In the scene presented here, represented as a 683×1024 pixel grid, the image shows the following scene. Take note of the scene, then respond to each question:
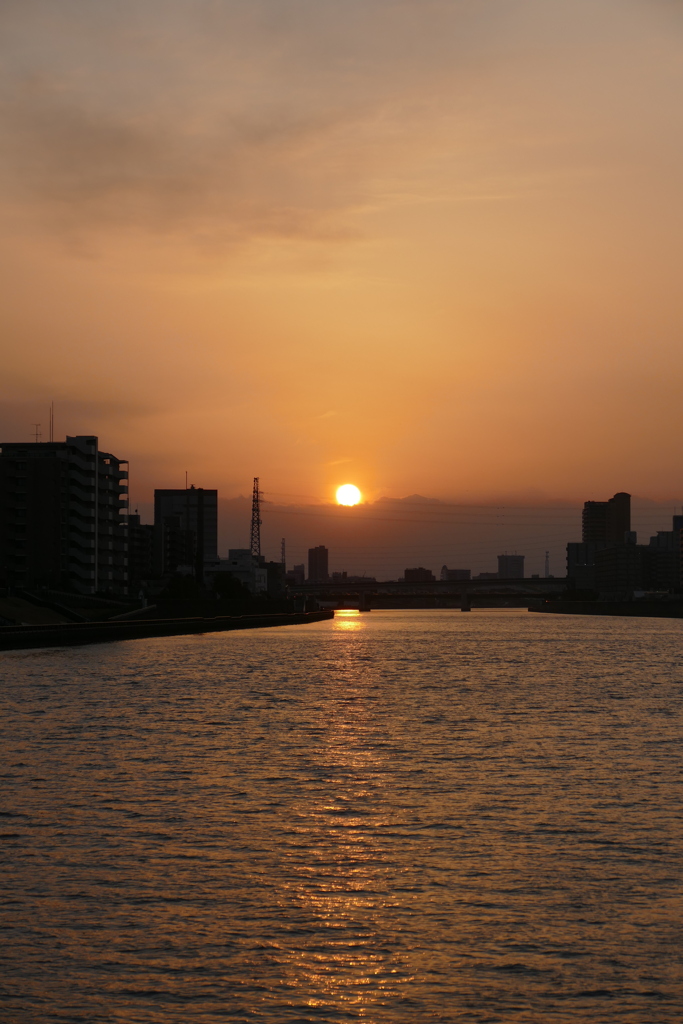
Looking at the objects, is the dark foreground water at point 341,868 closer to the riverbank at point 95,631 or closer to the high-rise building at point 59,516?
the riverbank at point 95,631

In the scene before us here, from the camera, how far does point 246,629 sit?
176750mm

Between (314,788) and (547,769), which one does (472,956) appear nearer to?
(314,788)

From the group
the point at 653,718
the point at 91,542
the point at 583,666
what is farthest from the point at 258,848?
the point at 91,542

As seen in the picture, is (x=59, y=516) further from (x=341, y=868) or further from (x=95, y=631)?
(x=341, y=868)

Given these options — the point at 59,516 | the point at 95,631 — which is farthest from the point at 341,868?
the point at 59,516

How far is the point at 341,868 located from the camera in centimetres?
1922

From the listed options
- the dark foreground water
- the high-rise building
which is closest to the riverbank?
the high-rise building

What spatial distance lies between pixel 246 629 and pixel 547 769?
148613 mm

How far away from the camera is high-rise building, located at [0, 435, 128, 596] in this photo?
15888 centimetres

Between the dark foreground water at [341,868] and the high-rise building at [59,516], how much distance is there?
11896cm

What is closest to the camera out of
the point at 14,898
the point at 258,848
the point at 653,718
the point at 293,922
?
the point at 293,922

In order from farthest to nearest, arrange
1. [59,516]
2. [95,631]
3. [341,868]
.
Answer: [59,516]
[95,631]
[341,868]

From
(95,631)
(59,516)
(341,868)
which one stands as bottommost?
(95,631)

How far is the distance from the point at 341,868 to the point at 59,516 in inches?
5846
